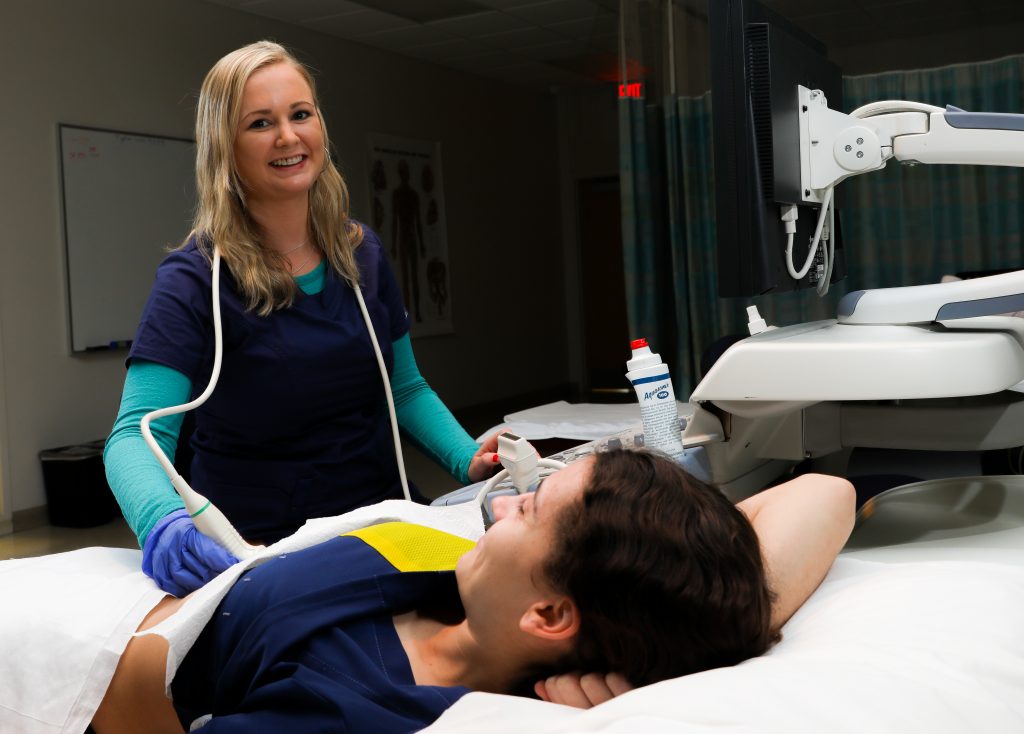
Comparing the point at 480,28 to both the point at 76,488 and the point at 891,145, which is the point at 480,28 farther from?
the point at 891,145

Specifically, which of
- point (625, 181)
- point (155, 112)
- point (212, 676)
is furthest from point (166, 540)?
point (155, 112)

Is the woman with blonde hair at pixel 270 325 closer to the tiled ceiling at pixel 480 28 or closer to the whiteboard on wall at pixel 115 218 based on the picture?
the whiteboard on wall at pixel 115 218

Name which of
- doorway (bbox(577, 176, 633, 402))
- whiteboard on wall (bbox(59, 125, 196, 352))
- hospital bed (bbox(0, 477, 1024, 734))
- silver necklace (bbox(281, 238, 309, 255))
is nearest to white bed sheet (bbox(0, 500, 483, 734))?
hospital bed (bbox(0, 477, 1024, 734))

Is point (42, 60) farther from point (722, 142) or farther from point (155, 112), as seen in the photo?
point (722, 142)

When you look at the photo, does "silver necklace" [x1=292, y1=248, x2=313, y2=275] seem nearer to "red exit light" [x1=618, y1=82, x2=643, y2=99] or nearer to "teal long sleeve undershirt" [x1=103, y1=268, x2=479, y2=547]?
"teal long sleeve undershirt" [x1=103, y1=268, x2=479, y2=547]

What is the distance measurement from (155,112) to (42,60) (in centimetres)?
62

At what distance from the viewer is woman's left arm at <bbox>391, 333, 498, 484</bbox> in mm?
1611

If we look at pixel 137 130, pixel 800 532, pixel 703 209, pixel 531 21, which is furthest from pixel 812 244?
pixel 531 21

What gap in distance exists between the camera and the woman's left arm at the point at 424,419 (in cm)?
161

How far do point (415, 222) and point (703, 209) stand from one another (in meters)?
2.96

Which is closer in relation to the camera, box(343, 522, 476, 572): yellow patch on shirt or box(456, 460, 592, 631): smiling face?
box(456, 460, 592, 631): smiling face

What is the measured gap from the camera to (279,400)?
4.58 ft

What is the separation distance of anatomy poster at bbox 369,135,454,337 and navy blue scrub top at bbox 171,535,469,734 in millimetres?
5346

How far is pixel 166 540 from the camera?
107 cm
